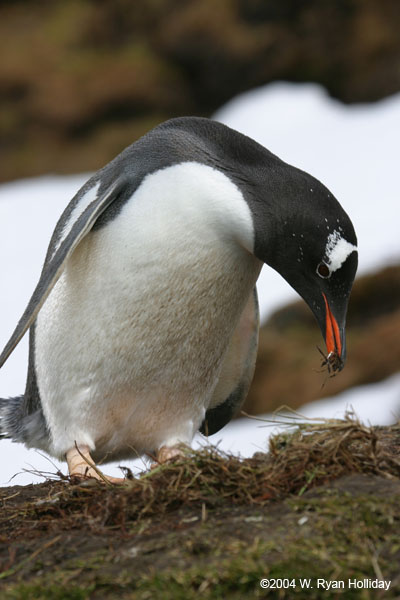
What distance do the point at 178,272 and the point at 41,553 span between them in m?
1.04

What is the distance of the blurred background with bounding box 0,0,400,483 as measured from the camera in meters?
8.64

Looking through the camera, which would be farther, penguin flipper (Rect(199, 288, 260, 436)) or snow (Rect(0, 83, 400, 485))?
snow (Rect(0, 83, 400, 485))

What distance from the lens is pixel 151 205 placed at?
8.42ft

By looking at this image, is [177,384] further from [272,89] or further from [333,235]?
[272,89]

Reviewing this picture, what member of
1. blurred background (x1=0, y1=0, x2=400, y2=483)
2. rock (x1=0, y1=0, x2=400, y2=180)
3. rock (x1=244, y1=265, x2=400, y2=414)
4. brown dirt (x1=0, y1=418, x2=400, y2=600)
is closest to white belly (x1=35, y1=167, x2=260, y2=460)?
brown dirt (x1=0, y1=418, x2=400, y2=600)

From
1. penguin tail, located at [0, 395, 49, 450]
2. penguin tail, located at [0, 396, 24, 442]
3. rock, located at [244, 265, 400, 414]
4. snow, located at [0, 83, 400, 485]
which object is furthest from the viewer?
rock, located at [244, 265, 400, 414]

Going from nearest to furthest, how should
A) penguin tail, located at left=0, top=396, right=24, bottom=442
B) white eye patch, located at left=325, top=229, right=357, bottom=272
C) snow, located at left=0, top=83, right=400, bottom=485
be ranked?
white eye patch, located at left=325, top=229, right=357, bottom=272, penguin tail, located at left=0, top=396, right=24, bottom=442, snow, located at left=0, top=83, right=400, bottom=485

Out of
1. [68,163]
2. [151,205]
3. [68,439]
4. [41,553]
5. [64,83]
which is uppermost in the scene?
[64,83]

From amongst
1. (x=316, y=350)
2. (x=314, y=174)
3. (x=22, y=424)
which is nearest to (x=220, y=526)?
(x=22, y=424)

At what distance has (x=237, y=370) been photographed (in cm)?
326

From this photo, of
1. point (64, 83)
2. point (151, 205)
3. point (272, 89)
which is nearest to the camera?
point (151, 205)

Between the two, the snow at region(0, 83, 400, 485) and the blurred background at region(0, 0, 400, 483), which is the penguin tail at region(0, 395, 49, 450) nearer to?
the snow at region(0, 83, 400, 485)

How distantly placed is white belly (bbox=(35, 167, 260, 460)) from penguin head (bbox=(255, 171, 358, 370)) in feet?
0.54

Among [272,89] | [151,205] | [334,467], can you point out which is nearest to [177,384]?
[151,205]
